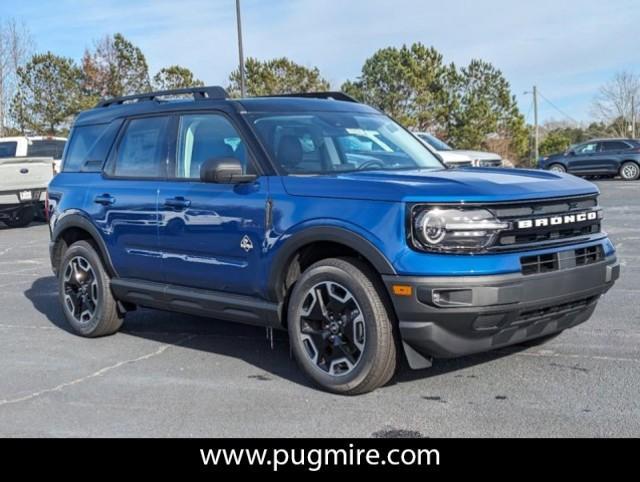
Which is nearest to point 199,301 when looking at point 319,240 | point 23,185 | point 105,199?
point 319,240

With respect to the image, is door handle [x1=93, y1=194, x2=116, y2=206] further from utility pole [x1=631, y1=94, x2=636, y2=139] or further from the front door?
utility pole [x1=631, y1=94, x2=636, y2=139]

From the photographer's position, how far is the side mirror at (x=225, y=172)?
5113 mm

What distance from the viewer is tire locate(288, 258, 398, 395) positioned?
4582 mm

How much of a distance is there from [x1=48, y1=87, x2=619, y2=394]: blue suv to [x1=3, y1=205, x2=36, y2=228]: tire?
442 inches

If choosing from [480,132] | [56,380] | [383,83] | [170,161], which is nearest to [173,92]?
[170,161]

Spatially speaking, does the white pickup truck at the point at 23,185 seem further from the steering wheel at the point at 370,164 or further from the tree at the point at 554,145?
the tree at the point at 554,145

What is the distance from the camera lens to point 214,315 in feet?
18.2

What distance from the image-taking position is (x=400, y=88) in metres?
37.8

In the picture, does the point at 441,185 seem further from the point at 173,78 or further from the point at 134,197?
the point at 173,78

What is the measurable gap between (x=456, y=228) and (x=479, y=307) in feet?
1.46

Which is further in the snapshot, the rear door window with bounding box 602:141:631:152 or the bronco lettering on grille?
the rear door window with bounding box 602:141:631:152

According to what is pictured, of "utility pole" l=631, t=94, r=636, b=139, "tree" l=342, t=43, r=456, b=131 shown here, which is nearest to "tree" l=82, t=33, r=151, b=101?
"tree" l=342, t=43, r=456, b=131

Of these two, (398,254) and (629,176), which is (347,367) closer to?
(398,254)
